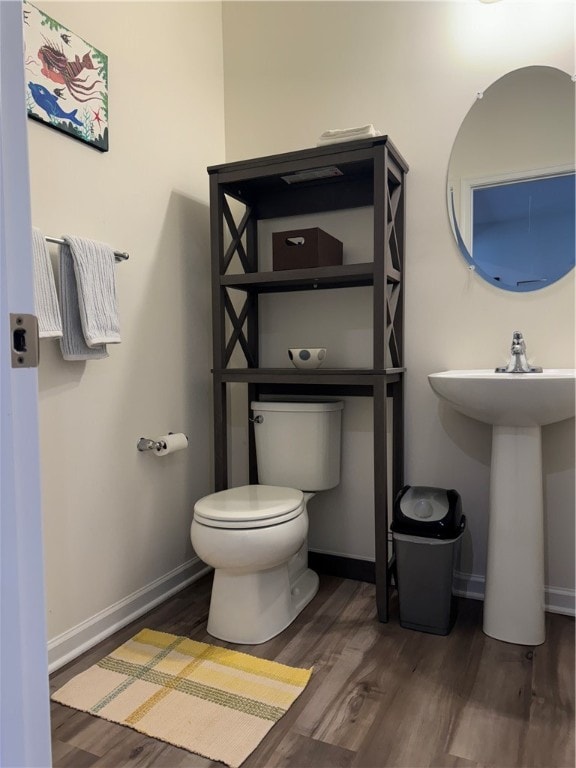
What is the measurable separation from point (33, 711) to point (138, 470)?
134cm

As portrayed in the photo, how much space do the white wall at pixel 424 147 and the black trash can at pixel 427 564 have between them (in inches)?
12.4

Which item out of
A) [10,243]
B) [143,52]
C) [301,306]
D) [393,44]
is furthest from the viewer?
[301,306]

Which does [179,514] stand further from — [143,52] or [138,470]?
[143,52]

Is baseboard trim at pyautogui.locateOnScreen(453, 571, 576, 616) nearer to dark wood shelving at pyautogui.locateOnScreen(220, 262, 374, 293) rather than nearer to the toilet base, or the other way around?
the toilet base

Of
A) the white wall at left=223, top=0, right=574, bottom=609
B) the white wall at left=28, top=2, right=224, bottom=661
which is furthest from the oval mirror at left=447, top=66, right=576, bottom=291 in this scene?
the white wall at left=28, top=2, right=224, bottom=661

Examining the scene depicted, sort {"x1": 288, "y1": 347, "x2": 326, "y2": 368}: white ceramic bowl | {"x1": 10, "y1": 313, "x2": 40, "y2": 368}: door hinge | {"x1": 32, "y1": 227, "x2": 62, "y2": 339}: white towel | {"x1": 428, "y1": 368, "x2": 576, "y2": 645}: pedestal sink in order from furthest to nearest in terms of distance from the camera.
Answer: {"x1": 288, "y1": 347, "x2": 326, "y2": 368}: white ceramic bowl, {"x1": 428, "y1": 368, "x2": 576, "y2": 645}: pedestal sink, {"x1": 32, "y1": 227, "x2": 62, "y2": 339}: white towel, {"x1": 10, "y1": 313, "x2": 40, "y2": 368}: door hinge

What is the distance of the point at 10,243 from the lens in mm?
645

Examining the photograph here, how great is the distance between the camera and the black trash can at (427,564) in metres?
1.82

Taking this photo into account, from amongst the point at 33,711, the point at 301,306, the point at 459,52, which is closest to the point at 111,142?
the point at 301,306

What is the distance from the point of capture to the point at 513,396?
163 centimetres

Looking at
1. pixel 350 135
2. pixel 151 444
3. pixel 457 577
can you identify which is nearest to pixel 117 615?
pixel 151 444

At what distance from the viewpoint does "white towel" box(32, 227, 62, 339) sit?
1.50 m

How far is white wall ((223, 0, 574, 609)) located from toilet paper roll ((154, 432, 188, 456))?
0.62 m

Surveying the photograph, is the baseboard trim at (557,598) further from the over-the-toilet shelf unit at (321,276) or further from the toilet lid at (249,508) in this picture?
the toilet lid at (249,508)
